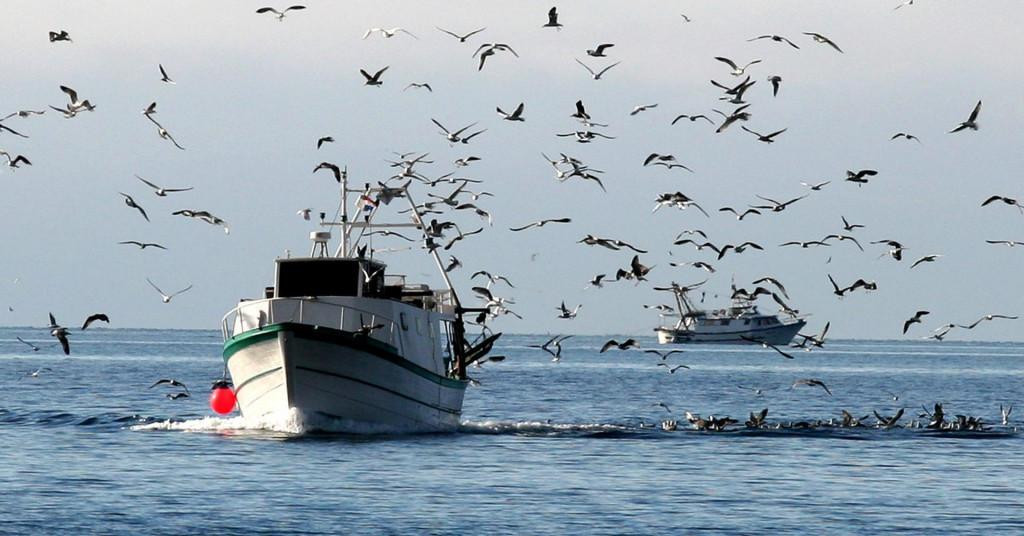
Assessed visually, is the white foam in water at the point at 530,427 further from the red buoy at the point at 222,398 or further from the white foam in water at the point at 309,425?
the red buoy at the point at 222,398

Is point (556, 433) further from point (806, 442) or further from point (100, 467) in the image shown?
point (100, 467)

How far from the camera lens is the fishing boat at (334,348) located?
140 ft

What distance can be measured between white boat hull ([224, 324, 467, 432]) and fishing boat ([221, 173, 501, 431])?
0.08ft

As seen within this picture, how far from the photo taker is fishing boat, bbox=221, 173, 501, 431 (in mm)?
42781

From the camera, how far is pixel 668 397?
8338 centimetres

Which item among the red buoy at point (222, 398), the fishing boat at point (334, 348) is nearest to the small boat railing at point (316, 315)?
the fishing boat at point (334, 348)

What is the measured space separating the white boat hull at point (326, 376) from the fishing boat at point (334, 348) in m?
0.03

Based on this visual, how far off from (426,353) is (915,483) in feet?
49.7

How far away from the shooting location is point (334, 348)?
42.7 metres

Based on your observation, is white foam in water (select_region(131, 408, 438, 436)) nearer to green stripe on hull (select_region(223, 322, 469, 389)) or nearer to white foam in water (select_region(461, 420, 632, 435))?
green stripe on hull (select_region(223, 322, 469, 389))

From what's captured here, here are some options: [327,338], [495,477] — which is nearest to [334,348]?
[327,338]

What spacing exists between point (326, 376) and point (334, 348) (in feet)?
2.75

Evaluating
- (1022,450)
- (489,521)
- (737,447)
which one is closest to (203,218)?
(489,521)

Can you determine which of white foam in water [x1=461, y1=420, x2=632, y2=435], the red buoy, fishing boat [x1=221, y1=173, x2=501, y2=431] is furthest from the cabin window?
white foam in water [x1=461, y1=420, x2=632, y2=435]
